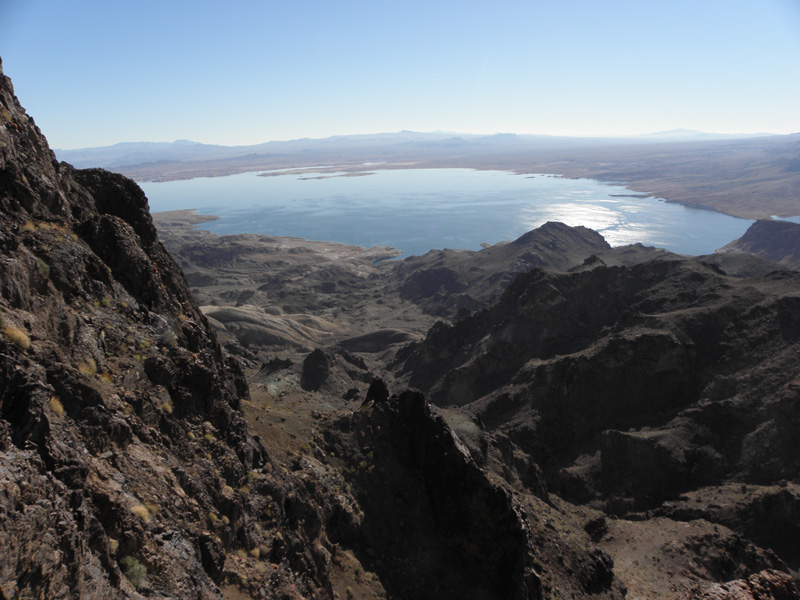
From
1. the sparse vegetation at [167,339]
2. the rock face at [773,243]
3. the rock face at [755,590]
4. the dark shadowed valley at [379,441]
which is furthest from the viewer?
the rock face at [773,243]

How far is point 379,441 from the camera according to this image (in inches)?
857

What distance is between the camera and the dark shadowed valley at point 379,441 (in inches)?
334

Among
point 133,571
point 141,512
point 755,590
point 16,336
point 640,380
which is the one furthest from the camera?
point 640,380

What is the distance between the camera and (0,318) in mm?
9000

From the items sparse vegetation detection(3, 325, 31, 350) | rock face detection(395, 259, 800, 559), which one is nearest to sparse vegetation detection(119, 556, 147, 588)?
sparse vegetation detection(3, 325, 31, 350)

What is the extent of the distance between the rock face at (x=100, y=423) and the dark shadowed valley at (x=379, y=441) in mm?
52

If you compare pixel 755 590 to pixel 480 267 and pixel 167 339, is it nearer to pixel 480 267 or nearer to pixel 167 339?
pixel 167 339

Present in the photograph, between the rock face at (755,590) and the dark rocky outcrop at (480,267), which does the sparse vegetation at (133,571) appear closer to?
the rock face at (755,590)

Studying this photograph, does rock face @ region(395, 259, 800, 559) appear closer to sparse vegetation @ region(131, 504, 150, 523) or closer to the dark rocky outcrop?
sparse vegetation @ region(131, 504, 150, 523)

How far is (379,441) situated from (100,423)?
13810mm

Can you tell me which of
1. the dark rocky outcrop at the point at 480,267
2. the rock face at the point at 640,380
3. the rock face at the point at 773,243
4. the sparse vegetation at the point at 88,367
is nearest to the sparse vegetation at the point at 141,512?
the sparse vegetation at the point at 88,367

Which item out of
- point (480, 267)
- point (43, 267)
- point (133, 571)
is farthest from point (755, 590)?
point (480, 267)

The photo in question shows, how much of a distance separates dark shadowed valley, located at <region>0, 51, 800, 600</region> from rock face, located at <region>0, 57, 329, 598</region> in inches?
2.1

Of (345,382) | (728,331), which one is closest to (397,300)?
(345,382)
